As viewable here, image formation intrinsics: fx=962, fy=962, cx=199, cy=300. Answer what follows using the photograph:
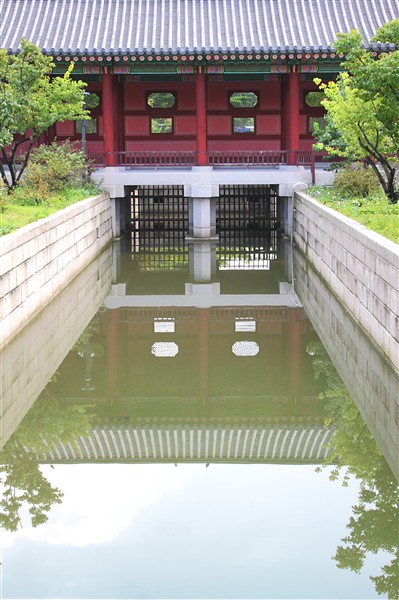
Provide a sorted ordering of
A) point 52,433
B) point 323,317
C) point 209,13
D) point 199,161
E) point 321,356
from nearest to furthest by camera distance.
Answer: point 52,433 < point 321,356 < point 323,317 < point 199,161 < point 209,13

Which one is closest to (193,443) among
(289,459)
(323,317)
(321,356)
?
(289,459)

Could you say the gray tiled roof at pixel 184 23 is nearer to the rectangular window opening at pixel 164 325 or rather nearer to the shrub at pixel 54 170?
the shrub at pixel 54 170

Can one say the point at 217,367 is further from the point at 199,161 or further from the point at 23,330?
the point at 199,161

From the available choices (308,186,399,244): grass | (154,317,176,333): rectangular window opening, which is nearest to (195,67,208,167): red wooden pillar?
(308,186,399,244): grass

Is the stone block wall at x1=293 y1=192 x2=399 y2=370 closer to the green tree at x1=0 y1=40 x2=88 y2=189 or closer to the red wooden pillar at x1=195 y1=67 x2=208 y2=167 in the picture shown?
the red wooden pillar at x1=195 y1=67 x2=208 y2=167

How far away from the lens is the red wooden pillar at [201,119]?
31.5 meters

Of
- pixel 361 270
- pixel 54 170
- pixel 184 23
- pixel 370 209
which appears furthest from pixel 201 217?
pixel 361 270

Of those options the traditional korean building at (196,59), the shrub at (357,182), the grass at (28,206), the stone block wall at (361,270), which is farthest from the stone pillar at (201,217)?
the stone block wall at (361,270)

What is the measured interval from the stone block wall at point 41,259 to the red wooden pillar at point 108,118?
180 inches

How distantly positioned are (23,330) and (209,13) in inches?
818

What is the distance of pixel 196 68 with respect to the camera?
31.7 metres

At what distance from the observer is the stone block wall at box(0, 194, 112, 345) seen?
1517 cm

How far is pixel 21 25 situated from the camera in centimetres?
3331

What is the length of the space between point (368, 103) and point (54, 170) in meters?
9.67
